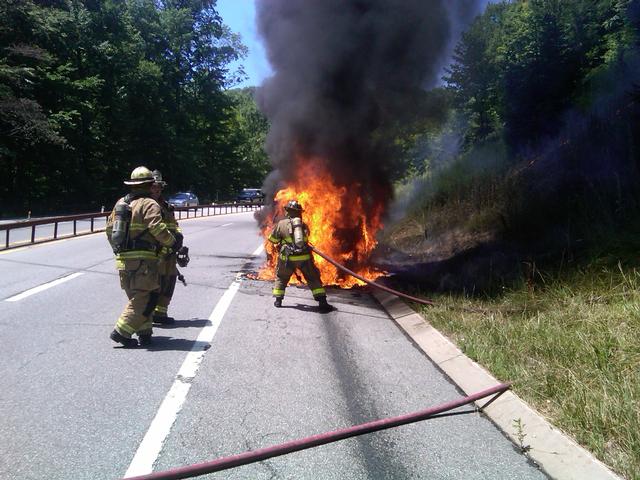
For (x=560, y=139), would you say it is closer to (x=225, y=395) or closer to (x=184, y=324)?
(x=184, y=324)

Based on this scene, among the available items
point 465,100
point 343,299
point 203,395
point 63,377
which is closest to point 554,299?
point 343,299

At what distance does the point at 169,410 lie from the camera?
4.13 meters

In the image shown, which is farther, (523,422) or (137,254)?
(137,254)

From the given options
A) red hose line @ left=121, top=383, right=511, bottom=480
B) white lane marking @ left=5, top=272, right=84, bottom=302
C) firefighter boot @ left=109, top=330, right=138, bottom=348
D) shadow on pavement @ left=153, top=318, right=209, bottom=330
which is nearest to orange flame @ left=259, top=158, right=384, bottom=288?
white lane marking @ left=5, top=272, right=84, bottom=302

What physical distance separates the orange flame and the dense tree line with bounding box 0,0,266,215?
Answer: 1289 cm

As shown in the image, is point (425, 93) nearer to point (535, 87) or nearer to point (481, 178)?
point (481, 178)

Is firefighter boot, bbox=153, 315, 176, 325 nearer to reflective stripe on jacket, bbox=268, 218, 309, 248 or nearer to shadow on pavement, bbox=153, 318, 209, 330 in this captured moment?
shadow on pavement, bbox=153, 318, 209, 330

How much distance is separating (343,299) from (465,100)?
21.4 m

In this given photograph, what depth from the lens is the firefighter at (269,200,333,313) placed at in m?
7.84

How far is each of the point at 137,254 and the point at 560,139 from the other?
9.30 metres

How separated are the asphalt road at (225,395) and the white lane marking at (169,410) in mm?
14

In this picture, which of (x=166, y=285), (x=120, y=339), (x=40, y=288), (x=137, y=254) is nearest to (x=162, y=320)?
(x=166, y=285)

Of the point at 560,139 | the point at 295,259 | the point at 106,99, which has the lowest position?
the point at 295,259

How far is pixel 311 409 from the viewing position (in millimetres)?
4227
